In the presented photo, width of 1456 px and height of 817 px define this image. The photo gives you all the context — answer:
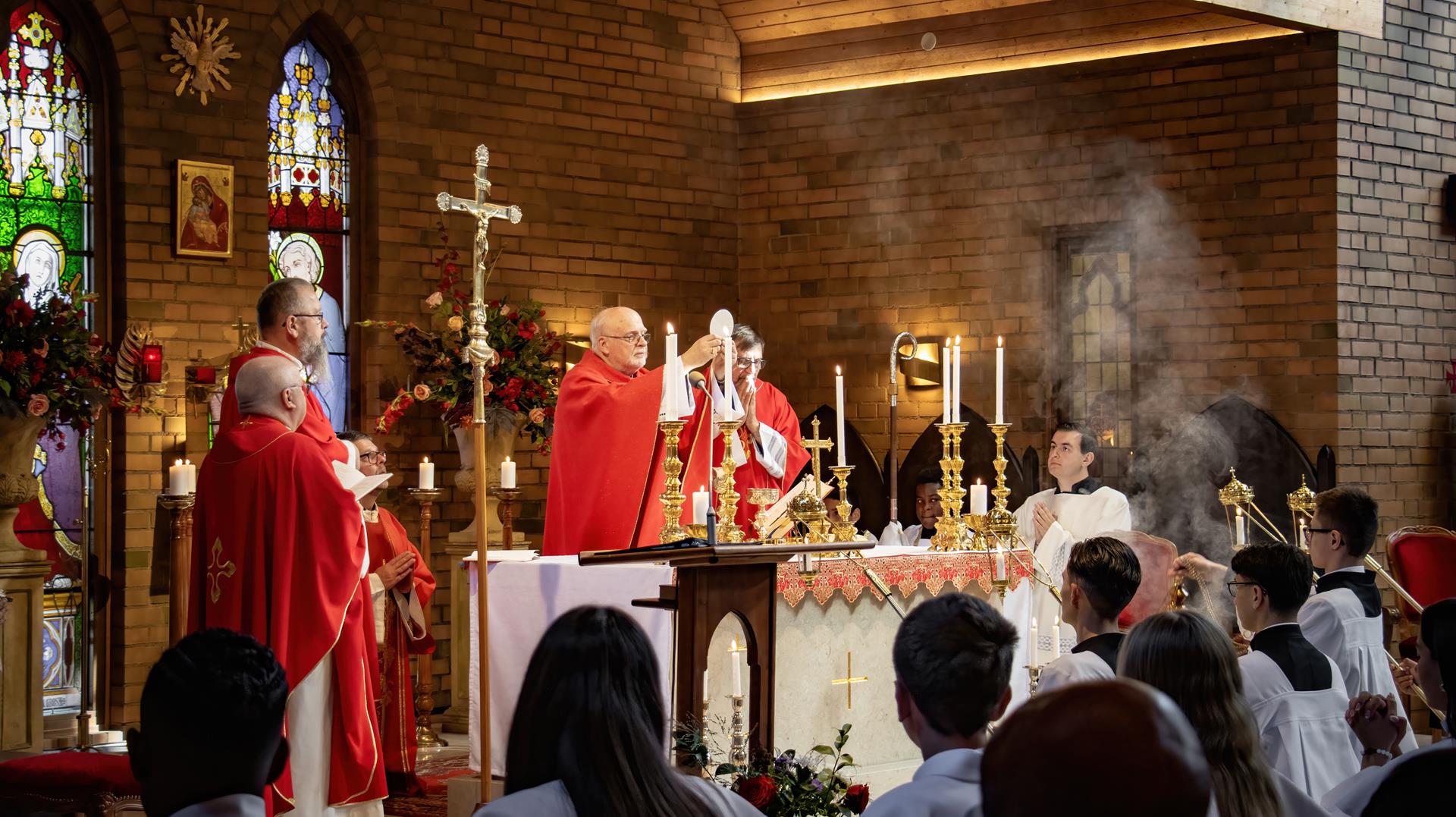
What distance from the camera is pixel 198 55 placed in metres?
8.97

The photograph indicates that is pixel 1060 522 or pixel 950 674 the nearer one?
pixel 950 674

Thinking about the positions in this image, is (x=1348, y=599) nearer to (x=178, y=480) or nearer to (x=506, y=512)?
(x=178, y=480)

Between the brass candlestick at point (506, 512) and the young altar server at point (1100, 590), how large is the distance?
5455mm

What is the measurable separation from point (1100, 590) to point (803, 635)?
7.44 feet

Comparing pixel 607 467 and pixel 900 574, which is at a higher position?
pixel 607 467

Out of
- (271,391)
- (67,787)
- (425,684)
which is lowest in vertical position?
(425,684)

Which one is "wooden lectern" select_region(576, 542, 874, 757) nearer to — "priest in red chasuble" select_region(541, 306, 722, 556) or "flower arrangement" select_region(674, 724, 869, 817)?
"flower arrangement" select_region(674, 724, 869, 817)

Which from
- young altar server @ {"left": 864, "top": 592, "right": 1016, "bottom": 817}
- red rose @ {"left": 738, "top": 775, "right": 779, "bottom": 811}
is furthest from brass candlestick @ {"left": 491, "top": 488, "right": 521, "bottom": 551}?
young altar server @ {"left": 864, "top": 592, "right": 1016, "bottom": 817}

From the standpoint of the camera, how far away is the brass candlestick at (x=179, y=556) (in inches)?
304

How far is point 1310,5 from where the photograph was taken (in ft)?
29.5

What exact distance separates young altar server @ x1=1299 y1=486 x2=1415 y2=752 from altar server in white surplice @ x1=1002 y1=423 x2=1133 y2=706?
200 cm

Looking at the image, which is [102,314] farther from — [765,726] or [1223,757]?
[1223,757]

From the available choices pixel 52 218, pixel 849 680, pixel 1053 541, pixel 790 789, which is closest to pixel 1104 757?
pixel 790 789

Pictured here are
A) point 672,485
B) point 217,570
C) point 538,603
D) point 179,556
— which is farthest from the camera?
point 179,556
